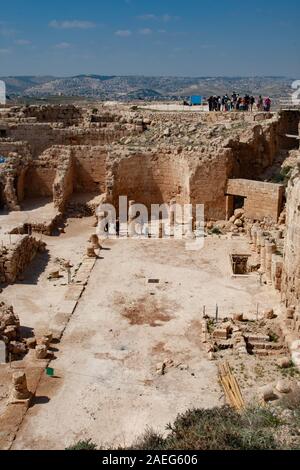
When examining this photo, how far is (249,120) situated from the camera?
24.9m

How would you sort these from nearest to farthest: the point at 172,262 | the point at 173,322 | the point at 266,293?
1. the point at 173,322
2. the point at 266,293
3. the point at 172,262

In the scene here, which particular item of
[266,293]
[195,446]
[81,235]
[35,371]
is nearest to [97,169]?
[81,235]

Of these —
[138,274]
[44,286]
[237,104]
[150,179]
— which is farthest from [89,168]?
[237,104]

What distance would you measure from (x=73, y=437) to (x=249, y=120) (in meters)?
19.0

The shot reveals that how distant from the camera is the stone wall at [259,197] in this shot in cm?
1909

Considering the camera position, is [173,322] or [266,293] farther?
[266,293]

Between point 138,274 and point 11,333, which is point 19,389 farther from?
point 138,274

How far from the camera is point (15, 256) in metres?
15.4

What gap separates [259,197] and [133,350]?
968 cm

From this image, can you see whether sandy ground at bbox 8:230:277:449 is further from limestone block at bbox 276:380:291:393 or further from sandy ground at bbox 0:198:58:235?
sandy ground at bbox 0:198:58:235

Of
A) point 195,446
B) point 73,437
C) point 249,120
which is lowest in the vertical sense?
point 73,437

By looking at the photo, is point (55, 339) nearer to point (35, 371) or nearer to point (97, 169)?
point (35, 371)

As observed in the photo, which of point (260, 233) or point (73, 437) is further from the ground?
point (260, 233)

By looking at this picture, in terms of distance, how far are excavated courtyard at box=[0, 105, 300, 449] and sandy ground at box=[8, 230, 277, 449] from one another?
0.03 m
